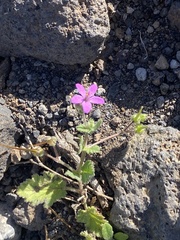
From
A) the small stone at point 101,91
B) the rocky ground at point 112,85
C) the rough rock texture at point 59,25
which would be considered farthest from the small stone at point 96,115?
the rough rock texture at point 59,25

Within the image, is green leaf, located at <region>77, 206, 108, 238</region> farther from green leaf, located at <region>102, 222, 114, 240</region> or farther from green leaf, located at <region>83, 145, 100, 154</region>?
green leaf, located at <region>83, 145, 100, 154</region>

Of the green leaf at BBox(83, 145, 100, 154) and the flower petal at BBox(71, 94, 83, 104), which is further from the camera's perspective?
the green leaf at BBox(83, 145, 100, 154)

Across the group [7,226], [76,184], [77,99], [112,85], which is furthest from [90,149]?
[7,226]

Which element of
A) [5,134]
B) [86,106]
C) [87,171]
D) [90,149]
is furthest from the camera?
[5,134]

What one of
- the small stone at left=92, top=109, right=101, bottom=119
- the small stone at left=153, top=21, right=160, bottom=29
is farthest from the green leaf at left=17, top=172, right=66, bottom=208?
the small stone at left=153, top=21, right=160, bottom=29

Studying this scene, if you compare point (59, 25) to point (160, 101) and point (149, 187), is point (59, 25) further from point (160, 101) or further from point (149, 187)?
point (149, 187)
